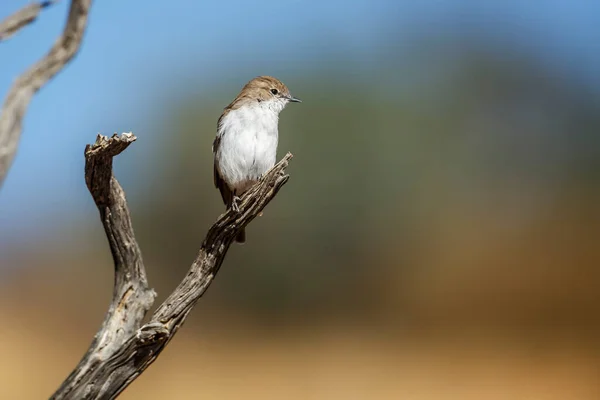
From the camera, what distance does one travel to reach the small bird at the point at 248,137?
6.90 metres

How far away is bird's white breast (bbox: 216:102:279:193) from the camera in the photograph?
689 centimetres

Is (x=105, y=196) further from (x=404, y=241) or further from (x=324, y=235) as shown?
(x=404, y=241)

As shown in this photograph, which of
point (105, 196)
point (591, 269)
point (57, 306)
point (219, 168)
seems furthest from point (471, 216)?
point (105, 196)

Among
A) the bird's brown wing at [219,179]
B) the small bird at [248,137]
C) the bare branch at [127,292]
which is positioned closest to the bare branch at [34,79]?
the bare branch at [127,292]

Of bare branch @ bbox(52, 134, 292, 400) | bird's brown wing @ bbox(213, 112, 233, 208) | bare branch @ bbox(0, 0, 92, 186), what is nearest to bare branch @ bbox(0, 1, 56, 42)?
bare branch @ bbox(0, 0, 92, 186)

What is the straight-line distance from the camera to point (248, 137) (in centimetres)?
689

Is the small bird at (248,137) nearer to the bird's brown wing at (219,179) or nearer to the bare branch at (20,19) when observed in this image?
the bird's brown wing at (219,179)

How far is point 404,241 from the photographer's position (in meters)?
24.6

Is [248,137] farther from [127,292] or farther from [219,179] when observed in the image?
[127,292]

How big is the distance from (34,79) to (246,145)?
302cm

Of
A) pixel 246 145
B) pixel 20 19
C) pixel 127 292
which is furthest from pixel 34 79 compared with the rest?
pixel 246 145

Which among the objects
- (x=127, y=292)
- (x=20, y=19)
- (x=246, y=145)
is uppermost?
(x=20, y=19)

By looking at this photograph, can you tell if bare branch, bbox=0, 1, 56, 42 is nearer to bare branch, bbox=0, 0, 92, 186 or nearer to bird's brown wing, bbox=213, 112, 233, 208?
bare branch, bbox=0, 0, 92, 186

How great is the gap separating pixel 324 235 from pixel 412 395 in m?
6.62
